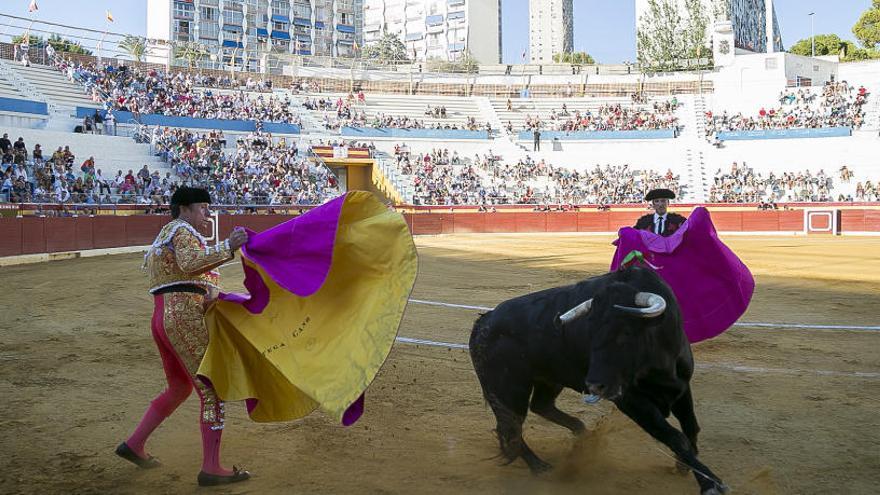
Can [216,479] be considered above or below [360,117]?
below

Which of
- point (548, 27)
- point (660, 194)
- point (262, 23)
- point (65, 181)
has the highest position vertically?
point (548, 27)

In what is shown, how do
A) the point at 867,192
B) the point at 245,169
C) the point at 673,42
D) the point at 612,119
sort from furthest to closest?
1. the point at 673,42
2. the point at 612,119
3. the point at 867,192
4. the point at 245,169

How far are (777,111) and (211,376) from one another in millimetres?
33096

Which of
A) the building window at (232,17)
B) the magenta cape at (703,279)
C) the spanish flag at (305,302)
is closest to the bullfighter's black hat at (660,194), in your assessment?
the magenta cape at (703,279)

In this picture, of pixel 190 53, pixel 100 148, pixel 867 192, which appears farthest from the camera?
pixel 190 53

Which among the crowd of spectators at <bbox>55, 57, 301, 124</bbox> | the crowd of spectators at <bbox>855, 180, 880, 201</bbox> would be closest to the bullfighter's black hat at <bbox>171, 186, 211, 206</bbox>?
the crowd of spectators at <bbox>55, 57, 301, 124</bbox>

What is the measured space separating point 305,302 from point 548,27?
140 m

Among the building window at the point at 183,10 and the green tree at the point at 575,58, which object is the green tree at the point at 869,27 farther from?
the building window at the point at 183,10

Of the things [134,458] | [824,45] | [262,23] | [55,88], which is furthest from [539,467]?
[262,23]

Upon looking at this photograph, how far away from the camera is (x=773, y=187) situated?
27297 millimetres

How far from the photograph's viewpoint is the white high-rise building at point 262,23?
6812 centimetres

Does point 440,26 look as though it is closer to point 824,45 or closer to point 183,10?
point 183,10

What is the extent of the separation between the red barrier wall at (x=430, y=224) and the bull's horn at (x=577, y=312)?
14.2 meters

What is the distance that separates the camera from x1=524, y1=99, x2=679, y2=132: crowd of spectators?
109 feet
